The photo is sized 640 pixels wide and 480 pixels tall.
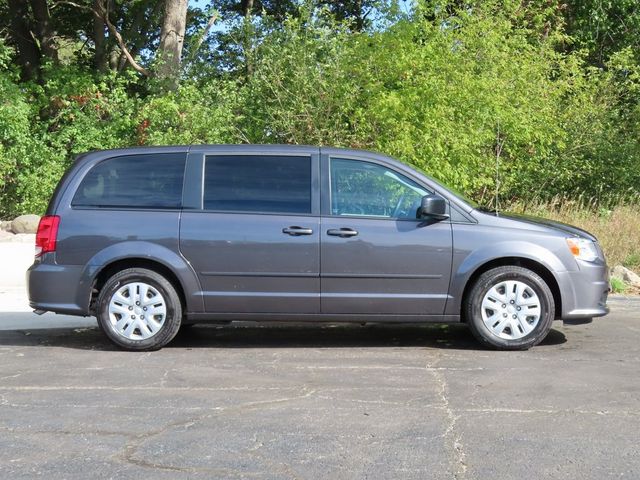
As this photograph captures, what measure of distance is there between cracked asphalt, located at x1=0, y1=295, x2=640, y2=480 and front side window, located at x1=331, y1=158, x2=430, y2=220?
123cm

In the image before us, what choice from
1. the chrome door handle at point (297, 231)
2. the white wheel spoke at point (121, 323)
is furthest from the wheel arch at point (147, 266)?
the chrome door handle at point (297, 231)

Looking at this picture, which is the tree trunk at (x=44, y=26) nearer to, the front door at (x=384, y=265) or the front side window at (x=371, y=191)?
the front side window at (x=371, y=191)

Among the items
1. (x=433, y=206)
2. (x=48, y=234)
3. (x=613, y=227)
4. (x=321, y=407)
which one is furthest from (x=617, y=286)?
(x=48, y=234)

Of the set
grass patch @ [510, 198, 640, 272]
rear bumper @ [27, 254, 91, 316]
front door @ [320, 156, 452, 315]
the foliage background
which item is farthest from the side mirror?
grass patch @ [510, 198, 640, 272]

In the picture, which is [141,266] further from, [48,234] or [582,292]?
[582,292]

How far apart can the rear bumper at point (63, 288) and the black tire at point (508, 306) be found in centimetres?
334

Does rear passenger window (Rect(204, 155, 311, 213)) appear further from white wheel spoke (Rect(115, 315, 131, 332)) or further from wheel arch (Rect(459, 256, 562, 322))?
wheel arch (Rect(459, 256, 562, 322))

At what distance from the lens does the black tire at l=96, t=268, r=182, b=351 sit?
7645 millimetres

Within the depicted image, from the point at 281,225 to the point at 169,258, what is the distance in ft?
3.29

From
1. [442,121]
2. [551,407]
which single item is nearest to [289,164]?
[551,407]

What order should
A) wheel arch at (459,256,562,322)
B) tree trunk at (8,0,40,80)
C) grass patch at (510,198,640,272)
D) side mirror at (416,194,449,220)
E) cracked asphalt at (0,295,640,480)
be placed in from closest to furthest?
cracked asphalt at (0,295,640,480), side mirror at (416,194,449,220), wheel arch at (459,256,562,322), grass patch at (510,198,640,272), tree trunk at (8,0,40,80)

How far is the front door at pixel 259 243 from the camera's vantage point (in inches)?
298

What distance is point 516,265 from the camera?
771 cm

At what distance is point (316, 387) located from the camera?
633 centimetres
